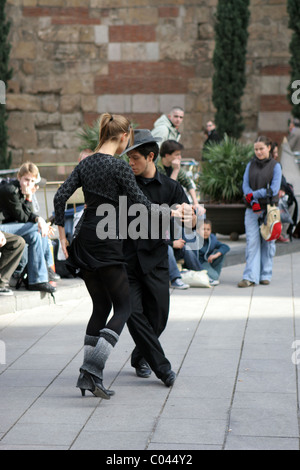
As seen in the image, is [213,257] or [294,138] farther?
[294,138]

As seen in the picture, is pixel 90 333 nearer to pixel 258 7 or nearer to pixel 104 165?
pixel 104 165

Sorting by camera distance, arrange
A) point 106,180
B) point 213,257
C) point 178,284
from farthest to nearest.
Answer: point 213,257 → point 178,284 → point 106,180

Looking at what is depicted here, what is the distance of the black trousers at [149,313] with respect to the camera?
5730 millimetres

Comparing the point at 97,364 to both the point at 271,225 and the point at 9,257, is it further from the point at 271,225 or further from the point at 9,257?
the point at 271,225

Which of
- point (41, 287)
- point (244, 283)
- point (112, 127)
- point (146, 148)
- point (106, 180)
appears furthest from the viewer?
point (244, 283)

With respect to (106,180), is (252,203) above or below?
below

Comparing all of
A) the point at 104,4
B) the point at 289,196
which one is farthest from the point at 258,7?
the point at 289,196

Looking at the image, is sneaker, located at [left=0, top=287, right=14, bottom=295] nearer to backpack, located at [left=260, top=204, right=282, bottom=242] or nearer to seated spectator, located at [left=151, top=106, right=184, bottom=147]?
backpack, located at [left=260, top=204, right=282, bottom=242]

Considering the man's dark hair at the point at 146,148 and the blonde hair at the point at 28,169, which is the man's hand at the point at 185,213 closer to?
the man's dark hair at the point at 146,148

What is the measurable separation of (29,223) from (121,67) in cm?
1248

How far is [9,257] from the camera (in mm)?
8328

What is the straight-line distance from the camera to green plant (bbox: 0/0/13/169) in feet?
62.5

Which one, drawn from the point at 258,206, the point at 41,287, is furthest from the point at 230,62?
the point at 41,287
